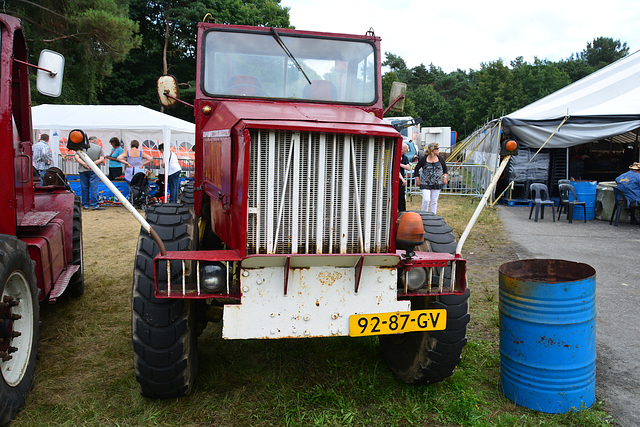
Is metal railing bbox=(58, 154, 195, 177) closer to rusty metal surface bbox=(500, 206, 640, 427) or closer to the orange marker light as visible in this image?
rusty metal surface bbox=(500, 206, 640, 427)

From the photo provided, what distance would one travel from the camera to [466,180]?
1744 cm

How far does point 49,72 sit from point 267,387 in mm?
2897

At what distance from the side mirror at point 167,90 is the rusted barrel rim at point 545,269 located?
316 centimetres

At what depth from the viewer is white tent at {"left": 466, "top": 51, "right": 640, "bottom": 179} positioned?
12.4m

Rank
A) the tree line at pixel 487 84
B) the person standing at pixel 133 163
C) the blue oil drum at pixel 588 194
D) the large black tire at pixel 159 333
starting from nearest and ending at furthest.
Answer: the large black tire at pixel 159 333 < the blue oil drum at pixel 588 194 < the person standing at pixel 133 163 < the tree line at pixel 487 84

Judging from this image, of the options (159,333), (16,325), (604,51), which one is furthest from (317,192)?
(604,51)

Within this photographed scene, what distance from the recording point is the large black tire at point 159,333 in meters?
2.95

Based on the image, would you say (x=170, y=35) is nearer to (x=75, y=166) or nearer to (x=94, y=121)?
(x=75, y=166)

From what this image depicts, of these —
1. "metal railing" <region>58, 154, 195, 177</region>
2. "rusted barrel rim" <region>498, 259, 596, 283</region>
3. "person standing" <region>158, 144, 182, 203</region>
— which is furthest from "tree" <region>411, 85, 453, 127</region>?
"rusted barrel rim" <region>498, 259, 596, 283</region>

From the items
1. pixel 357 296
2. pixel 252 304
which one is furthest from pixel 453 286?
pixel 252 304

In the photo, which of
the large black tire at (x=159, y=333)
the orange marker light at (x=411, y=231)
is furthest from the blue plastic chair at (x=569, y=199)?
the large black tire at (x=159, y=333)

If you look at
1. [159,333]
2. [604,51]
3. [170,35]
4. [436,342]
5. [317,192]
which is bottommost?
[436,342]

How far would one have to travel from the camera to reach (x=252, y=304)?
2.78 metres

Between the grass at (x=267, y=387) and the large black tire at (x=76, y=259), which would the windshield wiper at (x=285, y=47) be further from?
the large black tire at (x=76, y=259)
